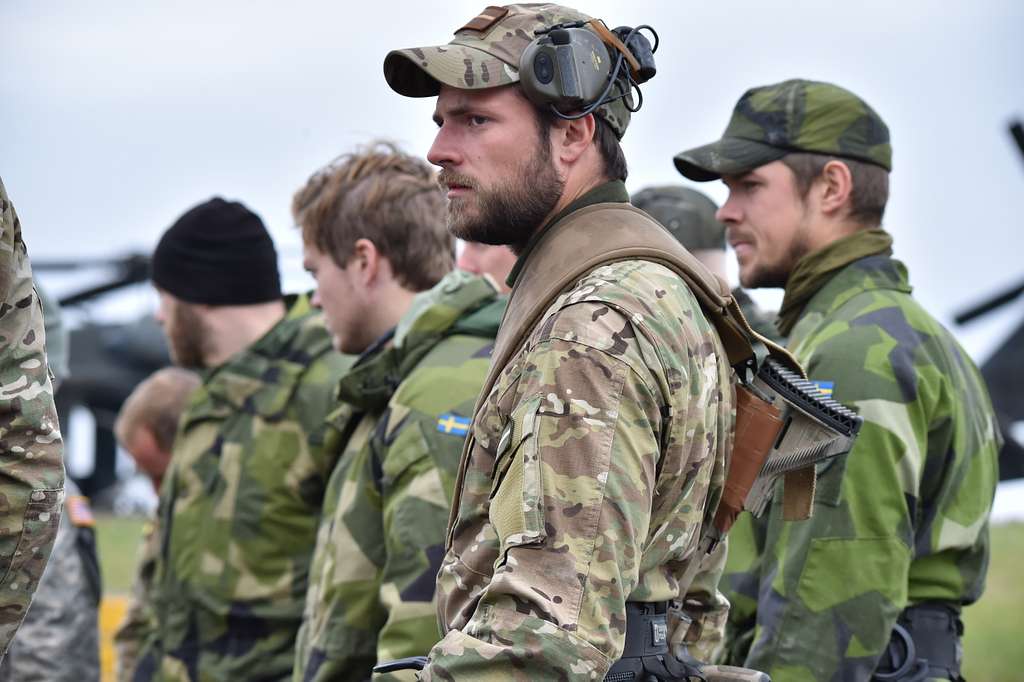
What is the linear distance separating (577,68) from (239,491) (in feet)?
8.83

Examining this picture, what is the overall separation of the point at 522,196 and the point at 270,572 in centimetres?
250

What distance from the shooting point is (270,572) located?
16.2 ft

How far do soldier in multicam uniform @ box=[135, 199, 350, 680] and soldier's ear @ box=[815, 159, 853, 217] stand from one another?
181 cm

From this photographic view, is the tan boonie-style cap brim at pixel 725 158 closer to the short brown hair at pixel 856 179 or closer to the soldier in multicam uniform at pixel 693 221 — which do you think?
the short brown hair at pixel 856 179

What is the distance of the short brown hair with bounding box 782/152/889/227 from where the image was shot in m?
4.42

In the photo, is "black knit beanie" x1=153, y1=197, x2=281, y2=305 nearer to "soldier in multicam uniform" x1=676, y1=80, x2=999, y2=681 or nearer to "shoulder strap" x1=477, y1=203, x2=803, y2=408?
"soldier in multicam uniform" x1=676, y1=80, x2=999, y2=681

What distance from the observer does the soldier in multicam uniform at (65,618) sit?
5336 millimetres

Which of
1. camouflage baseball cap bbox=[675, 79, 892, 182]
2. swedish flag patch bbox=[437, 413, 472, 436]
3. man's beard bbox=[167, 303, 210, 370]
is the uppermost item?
camouflage baseball cap bbox=[675, 79, 892, 182]

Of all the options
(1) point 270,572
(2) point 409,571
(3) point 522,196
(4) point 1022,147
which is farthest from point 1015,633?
(3) point 522,196

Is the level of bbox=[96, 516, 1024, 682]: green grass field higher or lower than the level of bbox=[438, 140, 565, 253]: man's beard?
lower

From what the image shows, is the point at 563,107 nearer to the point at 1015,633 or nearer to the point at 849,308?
the point at 849,308

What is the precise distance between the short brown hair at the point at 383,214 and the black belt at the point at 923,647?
186 cm

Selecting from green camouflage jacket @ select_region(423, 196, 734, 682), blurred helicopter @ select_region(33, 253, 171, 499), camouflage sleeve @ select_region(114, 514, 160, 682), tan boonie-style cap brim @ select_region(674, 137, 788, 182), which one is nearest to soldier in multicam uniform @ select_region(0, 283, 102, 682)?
camouflage sleeve @ select_region(114, 514, 160, 682)

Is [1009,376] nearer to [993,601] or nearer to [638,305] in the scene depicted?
[993,601]
